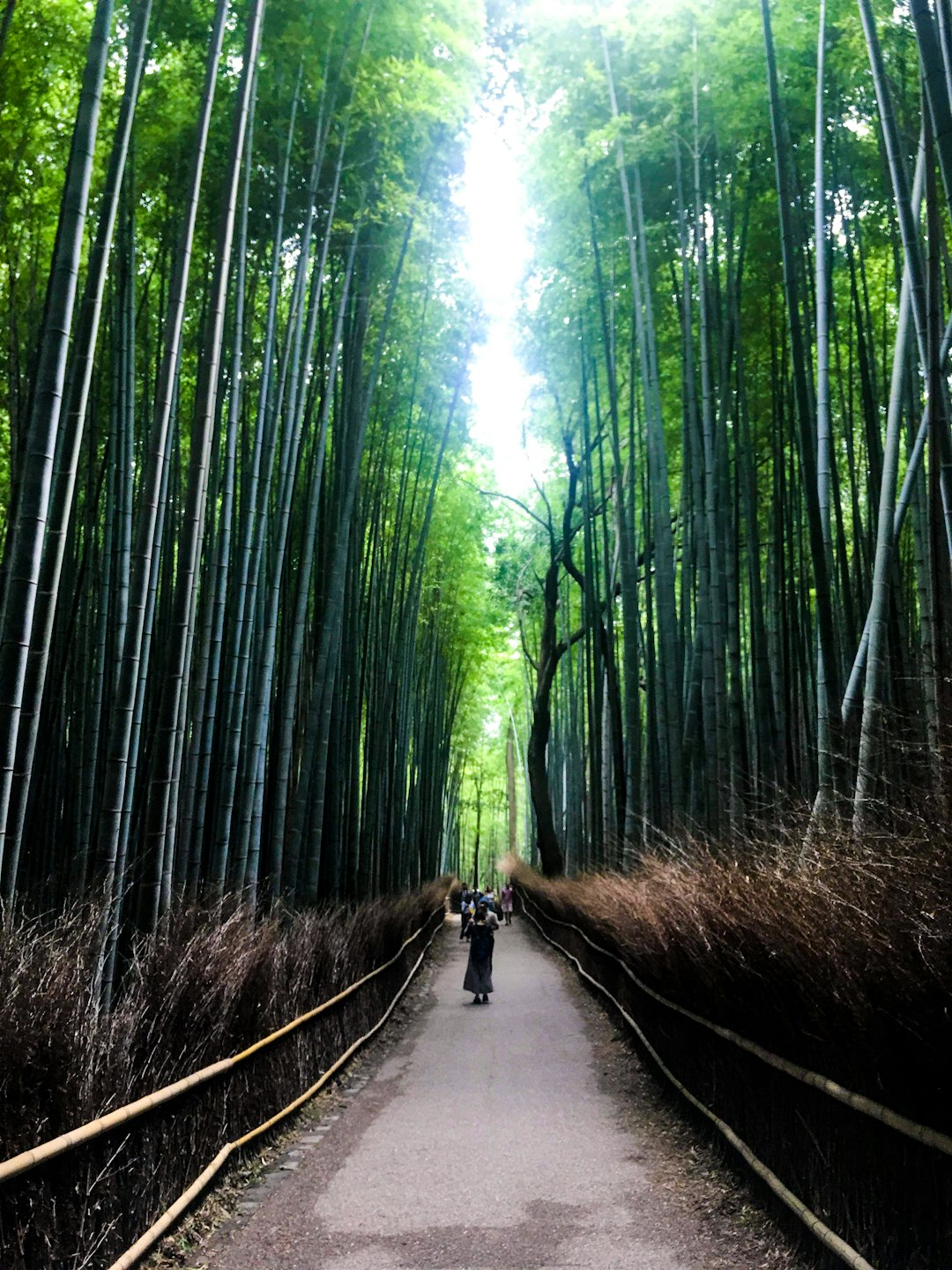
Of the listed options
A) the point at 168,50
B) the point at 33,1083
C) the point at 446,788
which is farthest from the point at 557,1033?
the point at 446,788

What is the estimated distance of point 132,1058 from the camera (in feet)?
9.45

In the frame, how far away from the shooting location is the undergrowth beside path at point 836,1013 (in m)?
2.12

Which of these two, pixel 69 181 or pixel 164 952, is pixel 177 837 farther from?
pixel 69 181

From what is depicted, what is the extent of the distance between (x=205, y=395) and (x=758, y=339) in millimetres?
5178

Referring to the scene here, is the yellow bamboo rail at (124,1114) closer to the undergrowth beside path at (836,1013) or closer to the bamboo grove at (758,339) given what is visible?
the undergrowth beside path at (836,1013)

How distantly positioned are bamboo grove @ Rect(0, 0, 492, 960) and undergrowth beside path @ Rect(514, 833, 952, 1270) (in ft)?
6.60

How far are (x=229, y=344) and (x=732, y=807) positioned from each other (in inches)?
146

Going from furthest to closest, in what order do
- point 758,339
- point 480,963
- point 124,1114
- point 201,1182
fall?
1. point 480,963
2. point 758,339
3. point 201,1182
4. point 124,1114

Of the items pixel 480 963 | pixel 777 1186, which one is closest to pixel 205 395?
pixel 777 1186

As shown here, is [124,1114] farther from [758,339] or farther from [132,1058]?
[758,339]

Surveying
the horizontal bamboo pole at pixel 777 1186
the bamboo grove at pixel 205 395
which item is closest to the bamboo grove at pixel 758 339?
the horizontal bamboo pole at pixel 777 1186

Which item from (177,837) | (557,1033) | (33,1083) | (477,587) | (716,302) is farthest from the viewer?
(477,587)

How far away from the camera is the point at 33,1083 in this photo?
2309 mm

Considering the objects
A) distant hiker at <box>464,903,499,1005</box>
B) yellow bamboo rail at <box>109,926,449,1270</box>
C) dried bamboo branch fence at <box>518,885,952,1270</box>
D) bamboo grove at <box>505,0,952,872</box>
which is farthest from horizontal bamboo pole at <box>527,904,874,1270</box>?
distant hiker at <box>464,903,499,1005</box>
